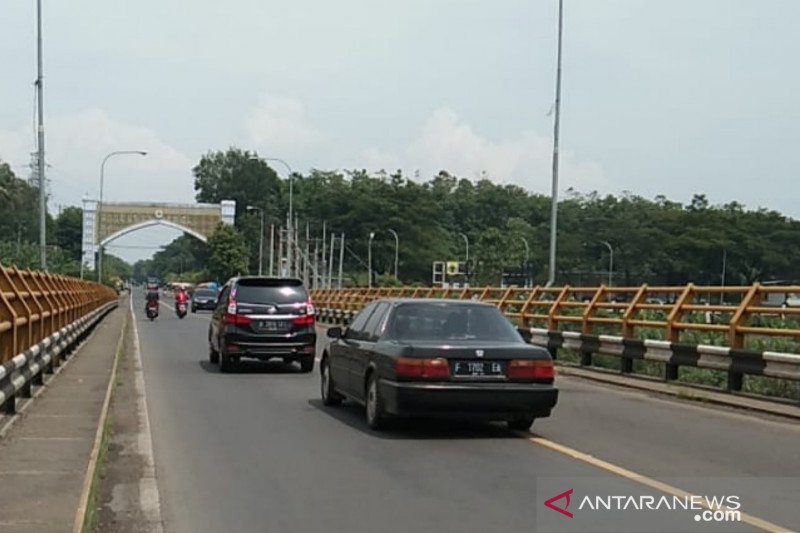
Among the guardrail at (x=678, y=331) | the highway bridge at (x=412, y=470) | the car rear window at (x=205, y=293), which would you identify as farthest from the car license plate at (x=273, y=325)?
Result: the car rear window at (x=205, y=293)

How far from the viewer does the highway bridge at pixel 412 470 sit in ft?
25.1

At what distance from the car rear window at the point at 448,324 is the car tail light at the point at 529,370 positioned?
57 centimetres

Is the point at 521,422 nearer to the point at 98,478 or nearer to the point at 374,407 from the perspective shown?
the point at 374,407

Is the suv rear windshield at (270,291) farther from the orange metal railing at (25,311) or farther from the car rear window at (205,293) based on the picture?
the car rear window at (205,293)

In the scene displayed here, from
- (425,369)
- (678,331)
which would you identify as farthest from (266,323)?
(425,369)

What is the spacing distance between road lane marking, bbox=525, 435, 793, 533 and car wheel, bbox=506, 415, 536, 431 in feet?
0.76

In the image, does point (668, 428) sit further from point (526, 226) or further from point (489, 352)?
point (526, 226)

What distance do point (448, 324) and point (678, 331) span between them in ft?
23.4

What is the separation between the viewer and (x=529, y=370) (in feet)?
37.3

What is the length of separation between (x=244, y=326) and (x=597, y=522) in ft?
44.7

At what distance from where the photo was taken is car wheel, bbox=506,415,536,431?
11.7 m

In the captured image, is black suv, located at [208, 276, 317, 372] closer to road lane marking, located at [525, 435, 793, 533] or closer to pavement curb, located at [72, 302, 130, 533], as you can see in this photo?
pavement curb, located at [72, 302, 130, 533]

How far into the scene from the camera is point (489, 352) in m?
11.3

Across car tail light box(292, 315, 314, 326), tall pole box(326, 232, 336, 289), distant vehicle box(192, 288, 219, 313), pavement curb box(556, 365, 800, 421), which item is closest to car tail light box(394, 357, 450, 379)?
pavement curb box(556, 365, 800, 421)
